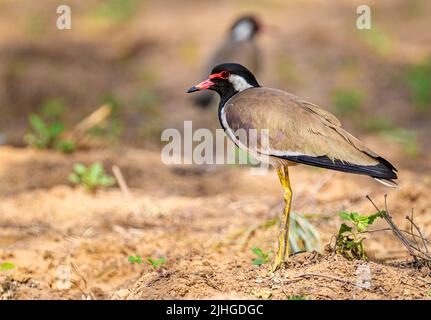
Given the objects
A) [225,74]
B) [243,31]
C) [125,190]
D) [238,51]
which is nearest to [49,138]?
[125,190]

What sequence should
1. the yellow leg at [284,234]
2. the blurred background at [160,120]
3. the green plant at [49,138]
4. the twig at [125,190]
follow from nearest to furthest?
the yellow leg at [284,234]
the blurred background at [160,120]
the twig at [125,190]
the green plant at [49,138]

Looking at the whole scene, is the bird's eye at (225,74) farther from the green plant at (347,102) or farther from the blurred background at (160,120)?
the green plant at (347,102)

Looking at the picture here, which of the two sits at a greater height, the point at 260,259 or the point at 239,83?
the point at 239,83

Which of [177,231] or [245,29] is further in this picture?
[245,29]

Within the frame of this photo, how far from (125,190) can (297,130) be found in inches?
99.7

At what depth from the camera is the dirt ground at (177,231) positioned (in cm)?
398

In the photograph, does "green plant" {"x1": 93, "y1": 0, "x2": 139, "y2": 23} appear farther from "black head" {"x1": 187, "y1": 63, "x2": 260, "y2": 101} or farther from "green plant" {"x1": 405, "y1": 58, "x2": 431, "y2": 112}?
"black head" {"x1": 187, "y1": 63, "x2": 260, "y2": 101}

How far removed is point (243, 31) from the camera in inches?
410

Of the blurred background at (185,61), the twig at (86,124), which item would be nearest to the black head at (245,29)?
the blurred background at (185,61)

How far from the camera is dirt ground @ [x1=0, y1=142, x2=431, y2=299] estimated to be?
398 cm

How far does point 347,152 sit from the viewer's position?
166 inches

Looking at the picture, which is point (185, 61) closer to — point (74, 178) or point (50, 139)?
point (50, 139)

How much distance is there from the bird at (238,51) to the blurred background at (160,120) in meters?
0.32
